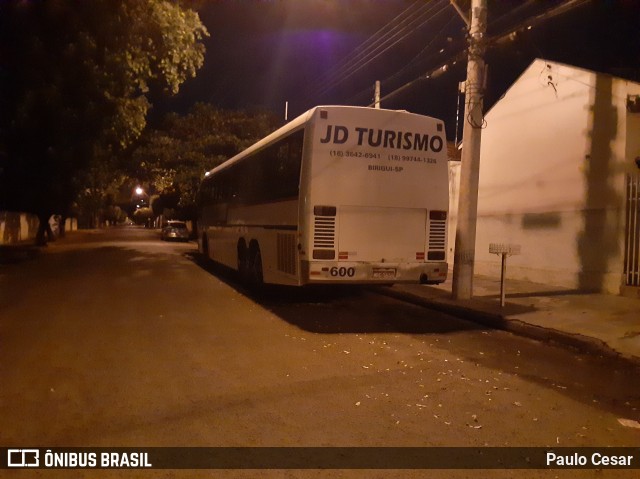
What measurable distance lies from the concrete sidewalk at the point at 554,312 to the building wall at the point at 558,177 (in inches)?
31.7

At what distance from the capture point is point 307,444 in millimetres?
4598

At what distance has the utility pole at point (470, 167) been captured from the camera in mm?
11477

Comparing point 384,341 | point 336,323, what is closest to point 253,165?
point 336,323

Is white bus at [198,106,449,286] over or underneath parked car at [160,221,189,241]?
over

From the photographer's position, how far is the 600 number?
986 centimetres

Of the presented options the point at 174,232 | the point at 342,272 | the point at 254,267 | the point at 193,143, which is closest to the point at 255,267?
the point at 254,267

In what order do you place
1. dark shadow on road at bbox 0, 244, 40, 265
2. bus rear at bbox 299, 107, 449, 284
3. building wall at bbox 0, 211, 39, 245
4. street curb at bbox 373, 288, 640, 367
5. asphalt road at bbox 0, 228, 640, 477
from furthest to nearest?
building wall at bbox 0, 211, 39, 245 → dark shadow on road at bbox 0, 244, 40, 265 → bus rear at bbox 299, 107, 449, 284 → street curb at bbox 373, 288, 640, 367 → asphalt road at bbox 0, 228, 640, 477

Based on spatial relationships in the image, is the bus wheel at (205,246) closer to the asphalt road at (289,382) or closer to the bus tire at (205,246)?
the bus tire at (205,246)

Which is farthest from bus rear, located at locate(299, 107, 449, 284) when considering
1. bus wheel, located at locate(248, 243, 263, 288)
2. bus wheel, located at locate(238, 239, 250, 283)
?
bus wheel, located at locate(238, 239, 250, 283)

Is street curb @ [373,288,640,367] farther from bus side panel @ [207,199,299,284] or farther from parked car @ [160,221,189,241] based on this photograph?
parked car @ [160,221,189,241]

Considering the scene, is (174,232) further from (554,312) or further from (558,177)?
(554,312)

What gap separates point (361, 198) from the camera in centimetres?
1007

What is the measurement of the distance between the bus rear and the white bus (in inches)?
0.7

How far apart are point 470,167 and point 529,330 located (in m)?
3.74
